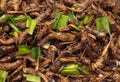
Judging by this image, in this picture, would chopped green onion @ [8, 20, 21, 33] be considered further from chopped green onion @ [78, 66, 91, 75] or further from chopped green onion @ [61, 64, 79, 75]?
chopped green onion @ [78, 66, 91, 75]

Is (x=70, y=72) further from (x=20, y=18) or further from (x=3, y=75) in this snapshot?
(x=20, y=18)

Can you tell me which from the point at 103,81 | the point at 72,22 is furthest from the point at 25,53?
the point at 103,81

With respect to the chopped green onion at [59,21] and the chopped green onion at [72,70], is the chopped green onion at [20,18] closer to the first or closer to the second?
the chopped green onion at [59,21]

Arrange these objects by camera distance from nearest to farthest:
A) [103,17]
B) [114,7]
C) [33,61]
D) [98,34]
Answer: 1. [33,61]
2. [98,34]
3. [103,17]
4. [114,7]

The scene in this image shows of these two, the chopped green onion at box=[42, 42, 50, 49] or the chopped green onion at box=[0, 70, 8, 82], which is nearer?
the chopped green onion at box=[0, 70, 8, 82]

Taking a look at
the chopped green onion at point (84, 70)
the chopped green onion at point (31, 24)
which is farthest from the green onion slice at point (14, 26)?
the chopped green onion at point (84, 70)

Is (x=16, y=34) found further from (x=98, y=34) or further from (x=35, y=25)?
(x=98, y=34)

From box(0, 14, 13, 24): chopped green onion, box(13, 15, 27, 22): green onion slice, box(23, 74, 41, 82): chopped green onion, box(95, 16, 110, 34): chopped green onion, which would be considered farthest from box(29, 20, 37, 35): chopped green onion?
box(95, 16, 110, 34): chopped green onion

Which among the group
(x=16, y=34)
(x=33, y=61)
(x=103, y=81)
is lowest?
(x=103, y=81)
